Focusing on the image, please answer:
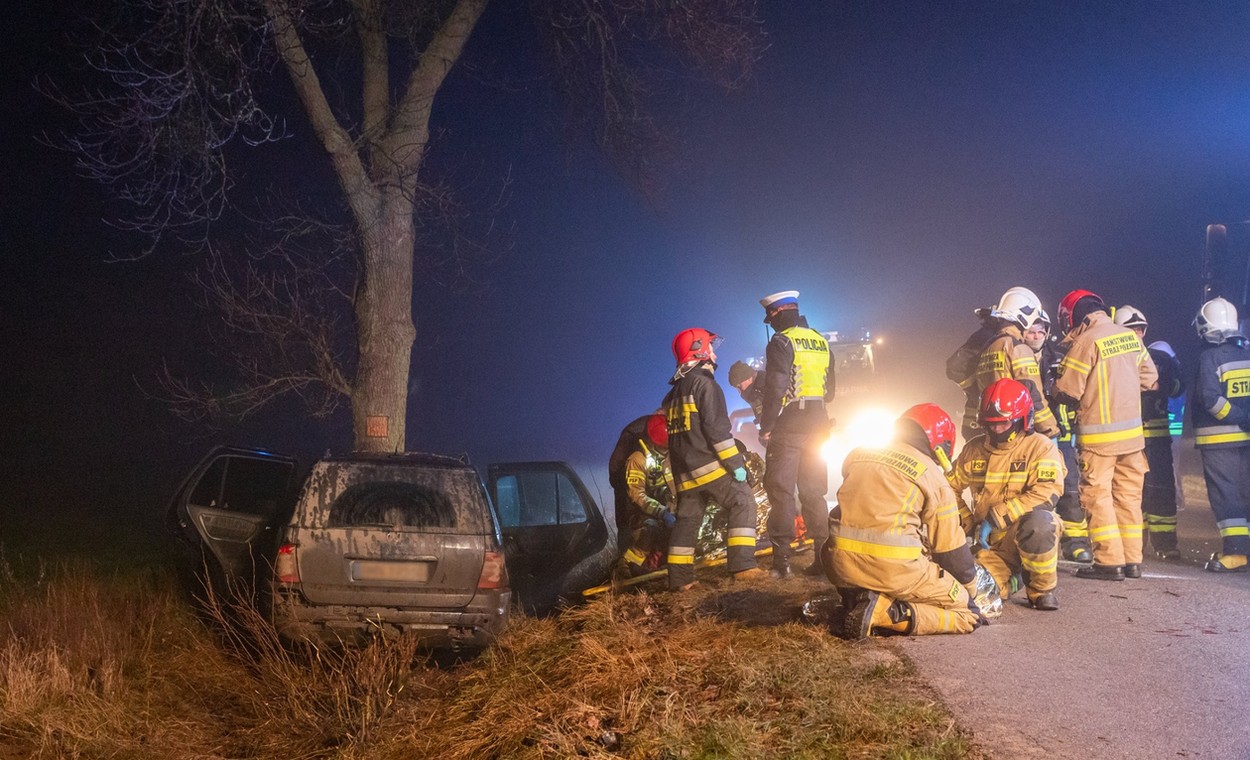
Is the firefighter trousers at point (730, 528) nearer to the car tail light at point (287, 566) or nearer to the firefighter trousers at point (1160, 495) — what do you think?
the car tail light at point (287, 566)

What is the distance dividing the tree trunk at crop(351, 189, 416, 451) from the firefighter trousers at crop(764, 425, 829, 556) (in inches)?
141

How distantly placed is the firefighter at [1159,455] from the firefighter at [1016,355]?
97cm

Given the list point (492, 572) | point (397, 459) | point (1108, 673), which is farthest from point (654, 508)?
point (1108, 673)

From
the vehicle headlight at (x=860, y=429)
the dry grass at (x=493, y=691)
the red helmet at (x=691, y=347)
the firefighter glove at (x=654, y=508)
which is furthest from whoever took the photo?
the vehicle headlight at (x=860, y=429)

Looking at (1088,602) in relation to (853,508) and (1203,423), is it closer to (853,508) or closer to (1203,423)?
(853,508)

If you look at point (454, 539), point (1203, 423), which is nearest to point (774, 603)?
point (454, 539)

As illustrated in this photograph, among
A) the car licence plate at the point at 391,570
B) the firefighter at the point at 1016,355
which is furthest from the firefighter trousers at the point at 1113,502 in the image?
the car licence plate at the point at 391,570

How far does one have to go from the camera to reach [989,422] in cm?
630

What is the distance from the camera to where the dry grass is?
3.90 metres

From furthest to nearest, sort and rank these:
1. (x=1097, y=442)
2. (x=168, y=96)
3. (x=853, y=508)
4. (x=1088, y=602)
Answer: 1. (x=168, y=96)
2. (x=1097, y=442)
3. (x=1088, y=602)
4. (x=853, y=508)

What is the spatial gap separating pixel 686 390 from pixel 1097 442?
123 inches

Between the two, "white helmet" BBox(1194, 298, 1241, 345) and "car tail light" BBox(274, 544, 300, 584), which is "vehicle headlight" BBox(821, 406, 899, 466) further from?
"car tail light" BBox(274, 544, 300, 584)

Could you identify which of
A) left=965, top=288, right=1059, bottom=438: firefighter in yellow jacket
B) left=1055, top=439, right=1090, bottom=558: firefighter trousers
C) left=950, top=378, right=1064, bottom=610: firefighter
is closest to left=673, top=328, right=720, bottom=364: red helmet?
left=950, top=378, right=1064, bottom=610: firefighter

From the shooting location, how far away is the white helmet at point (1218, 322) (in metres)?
7.80
